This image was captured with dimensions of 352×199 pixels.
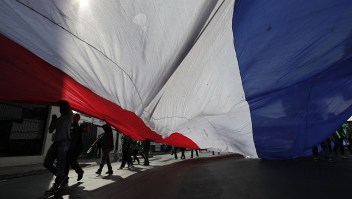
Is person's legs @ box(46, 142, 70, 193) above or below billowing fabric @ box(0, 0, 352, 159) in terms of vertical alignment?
below

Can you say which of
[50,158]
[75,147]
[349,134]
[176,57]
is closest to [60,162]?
[50,158]

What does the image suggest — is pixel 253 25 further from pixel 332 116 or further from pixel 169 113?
pixel 332 116

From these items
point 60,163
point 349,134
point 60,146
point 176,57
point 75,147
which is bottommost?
point 60,163

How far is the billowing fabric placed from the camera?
278 centimetres

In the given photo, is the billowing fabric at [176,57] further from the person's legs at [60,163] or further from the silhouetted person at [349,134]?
the silhouetted person at [349,134]

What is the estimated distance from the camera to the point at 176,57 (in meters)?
3.28

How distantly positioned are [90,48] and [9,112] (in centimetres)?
970

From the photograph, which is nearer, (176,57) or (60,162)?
(176,57)

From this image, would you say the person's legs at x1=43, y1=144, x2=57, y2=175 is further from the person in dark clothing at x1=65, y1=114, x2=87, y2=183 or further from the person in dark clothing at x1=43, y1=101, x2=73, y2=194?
the person in dark clothing at x1=65, y1=114, x2=87, y2=183

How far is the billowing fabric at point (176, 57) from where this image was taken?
278cm

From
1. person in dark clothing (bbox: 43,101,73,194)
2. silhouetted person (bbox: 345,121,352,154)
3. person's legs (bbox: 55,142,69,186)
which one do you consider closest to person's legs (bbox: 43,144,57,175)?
person in dark clothing (bbox: 43,101,73,194)

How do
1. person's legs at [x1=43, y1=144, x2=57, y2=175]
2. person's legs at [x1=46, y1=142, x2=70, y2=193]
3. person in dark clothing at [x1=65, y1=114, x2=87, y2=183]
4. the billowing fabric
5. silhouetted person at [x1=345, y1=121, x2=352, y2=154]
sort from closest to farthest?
the billowing fabric, person's legs at [x1=46, y1=142, x2=70, y2=193], person's legs at [x1=43, y1=144, x2=57, y2=175], person in dark clothing at [x1=65, y1=114, x2=87, y2=183], silhouetted person at [x1=345, y1=121, x2=352, y2=154]

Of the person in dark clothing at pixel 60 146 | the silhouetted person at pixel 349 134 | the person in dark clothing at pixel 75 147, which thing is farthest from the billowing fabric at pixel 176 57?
the silhouetted person at pixel 349 134

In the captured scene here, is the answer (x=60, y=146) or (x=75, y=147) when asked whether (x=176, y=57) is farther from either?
(x=75, y=147)
